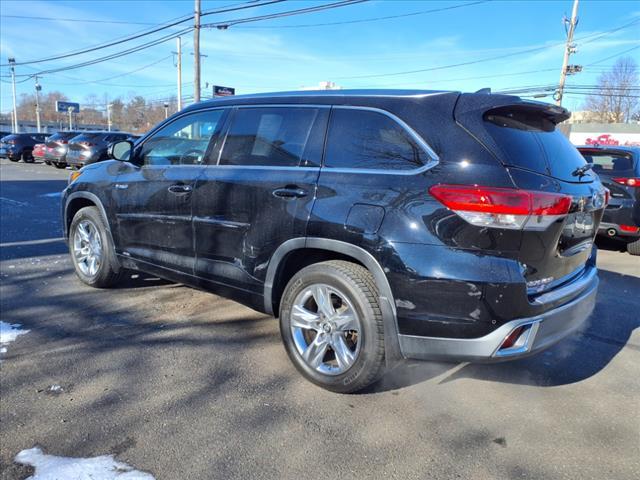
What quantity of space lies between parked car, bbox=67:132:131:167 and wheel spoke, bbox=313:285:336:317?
18.6 metres

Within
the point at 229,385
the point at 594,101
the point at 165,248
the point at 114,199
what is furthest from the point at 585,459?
the point at 594,101

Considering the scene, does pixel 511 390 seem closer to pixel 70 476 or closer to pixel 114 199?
pixel 70 476

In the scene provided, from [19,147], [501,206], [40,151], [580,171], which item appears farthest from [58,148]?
[501,206]

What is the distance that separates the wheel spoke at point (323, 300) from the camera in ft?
10.1

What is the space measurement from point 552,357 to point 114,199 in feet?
13.0

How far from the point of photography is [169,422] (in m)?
2.75

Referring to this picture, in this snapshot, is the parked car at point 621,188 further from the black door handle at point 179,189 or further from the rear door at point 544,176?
the black door handle at point 179,189

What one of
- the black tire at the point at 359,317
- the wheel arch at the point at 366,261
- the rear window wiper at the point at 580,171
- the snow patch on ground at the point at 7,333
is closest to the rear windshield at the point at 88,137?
the snow patch on ground at the point at 7,333

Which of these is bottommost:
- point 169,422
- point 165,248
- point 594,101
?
point 169,422

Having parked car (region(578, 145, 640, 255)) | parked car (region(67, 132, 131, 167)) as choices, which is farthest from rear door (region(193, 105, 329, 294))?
parked car (region(67, 132, 131, 167))

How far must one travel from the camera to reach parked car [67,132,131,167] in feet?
64.1

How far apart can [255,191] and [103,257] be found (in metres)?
2.19

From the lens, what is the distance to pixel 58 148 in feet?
69.7

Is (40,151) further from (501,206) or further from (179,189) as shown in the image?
(501,206)
